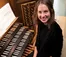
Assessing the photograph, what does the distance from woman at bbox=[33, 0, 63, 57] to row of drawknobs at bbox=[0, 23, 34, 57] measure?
0.13 metres

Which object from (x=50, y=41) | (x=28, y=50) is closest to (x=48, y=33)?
(x=50, y=41)

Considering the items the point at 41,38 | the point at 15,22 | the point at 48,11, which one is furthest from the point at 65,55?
the point at 15,22

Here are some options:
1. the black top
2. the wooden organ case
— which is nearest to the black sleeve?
the black top

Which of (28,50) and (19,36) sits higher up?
(19,36)

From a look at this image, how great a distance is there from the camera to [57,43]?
1.43 m

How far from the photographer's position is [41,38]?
1.49 meters

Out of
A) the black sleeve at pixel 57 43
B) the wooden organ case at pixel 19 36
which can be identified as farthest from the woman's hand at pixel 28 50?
the black sleeve at pixel 57 43

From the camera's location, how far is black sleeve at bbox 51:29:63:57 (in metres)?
1.41

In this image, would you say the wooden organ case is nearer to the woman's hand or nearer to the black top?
the woman's hand

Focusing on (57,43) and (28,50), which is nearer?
(57,43)

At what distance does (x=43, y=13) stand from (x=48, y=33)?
0.15 meters

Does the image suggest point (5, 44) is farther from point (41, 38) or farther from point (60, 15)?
point (60, 15)

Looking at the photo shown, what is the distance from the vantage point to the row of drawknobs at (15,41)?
1477mm

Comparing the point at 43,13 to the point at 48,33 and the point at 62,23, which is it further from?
the point at 62,23
